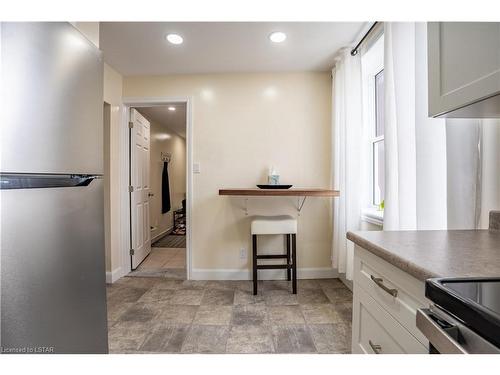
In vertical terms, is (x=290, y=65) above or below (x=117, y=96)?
above

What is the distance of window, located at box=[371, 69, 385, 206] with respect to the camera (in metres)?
2.41

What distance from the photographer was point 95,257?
1.03 m

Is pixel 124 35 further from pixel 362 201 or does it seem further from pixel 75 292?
pixel 362 201

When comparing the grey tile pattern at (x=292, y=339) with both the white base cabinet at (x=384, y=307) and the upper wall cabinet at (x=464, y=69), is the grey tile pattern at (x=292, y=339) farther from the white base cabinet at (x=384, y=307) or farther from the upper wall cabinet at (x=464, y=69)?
the upper wall cabinet at (x=464, y=69)

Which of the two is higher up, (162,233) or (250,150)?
(250,150)

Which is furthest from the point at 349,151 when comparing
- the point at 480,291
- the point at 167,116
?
the point at 167,116

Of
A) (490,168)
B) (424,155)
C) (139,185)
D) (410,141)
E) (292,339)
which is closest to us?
(490,168)

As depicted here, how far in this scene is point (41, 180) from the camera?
0.76 meters

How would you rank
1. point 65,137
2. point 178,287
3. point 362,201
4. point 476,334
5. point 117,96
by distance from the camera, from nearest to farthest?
1. point 476,334
2. point 65,137
3. point 362,201
4. point 178,287
5. point 117,96

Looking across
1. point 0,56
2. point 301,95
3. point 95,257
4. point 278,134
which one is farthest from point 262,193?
point 0,56

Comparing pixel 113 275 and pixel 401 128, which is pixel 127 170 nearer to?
pixel 113 275

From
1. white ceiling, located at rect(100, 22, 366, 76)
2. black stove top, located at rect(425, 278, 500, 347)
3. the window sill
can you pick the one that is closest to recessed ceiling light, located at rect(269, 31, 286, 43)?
white ceiling, located at rect(100, 22, 366, 76)

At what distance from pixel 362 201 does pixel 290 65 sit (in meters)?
1.63

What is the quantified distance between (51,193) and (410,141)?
1770 mm
